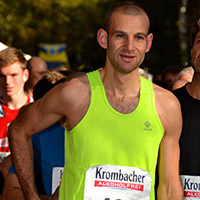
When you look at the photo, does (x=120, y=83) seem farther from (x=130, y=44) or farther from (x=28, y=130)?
(x=28, y=130)

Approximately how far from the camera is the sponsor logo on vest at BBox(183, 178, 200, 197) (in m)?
3.56

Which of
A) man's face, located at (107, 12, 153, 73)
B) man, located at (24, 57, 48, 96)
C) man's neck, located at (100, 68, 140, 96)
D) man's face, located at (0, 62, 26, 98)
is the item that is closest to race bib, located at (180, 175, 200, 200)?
man's neck, located at (100, 68, 140, 96)

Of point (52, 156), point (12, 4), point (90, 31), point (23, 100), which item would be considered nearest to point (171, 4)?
point (90, 31)

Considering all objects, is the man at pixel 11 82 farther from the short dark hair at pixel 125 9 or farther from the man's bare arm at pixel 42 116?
the short dark hair at pixel 125 9

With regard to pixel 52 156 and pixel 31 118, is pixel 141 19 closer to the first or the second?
pixel 31 118

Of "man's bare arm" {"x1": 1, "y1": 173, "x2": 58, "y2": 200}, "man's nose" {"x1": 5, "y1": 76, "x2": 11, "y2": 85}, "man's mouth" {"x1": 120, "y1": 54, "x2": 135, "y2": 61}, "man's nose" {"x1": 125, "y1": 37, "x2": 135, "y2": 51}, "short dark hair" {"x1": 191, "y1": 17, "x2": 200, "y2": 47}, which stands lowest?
"man's bare arm" {"x1": 1, "y1": 173, "x2": 58, "y2": 200}

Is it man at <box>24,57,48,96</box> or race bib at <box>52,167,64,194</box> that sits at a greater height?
man at <box>24,57,48,96</box>

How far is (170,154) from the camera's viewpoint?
3.34 m

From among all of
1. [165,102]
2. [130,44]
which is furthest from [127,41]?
[165,102]

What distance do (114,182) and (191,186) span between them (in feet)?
2.13

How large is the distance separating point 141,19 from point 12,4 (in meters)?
35.8

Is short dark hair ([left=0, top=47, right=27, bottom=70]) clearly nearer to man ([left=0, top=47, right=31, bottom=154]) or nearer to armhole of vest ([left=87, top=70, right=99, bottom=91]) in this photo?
man ([left=0, top=47, right=31, bottom=154])

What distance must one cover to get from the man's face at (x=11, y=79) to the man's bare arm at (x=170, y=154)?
278cm

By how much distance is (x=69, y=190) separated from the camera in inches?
129
